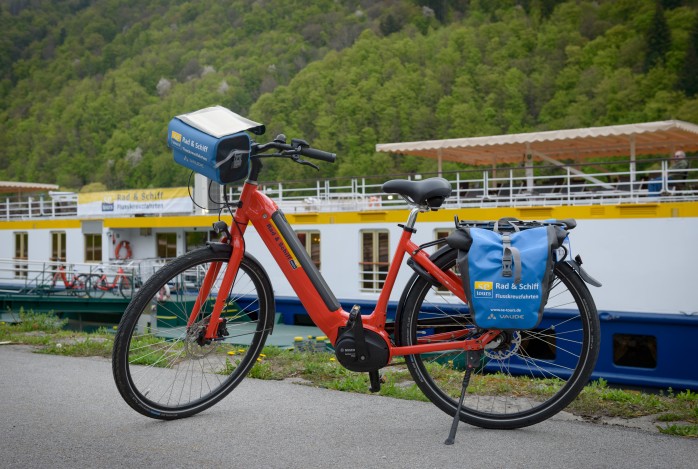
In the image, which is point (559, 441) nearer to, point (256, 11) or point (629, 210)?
point (629, 210)

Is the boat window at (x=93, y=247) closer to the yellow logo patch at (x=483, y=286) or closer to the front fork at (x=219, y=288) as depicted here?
the front fork at (x=219, y=288)

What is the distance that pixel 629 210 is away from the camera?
10.6 metres

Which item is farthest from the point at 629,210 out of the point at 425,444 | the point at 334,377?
the point at 425,444

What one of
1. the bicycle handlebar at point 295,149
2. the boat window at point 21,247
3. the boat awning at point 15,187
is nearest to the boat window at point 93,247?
the boat window at point 21,247

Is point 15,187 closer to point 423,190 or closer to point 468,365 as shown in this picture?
point 423,190

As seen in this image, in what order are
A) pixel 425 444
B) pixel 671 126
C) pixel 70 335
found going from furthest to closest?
1. pixel 671 126
2. pixel 70 335
3. pixel 425 444

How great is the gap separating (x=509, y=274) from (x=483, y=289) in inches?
4.5

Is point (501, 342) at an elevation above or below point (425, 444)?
above

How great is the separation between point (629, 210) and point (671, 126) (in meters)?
4.60

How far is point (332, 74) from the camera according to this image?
78.3 metres

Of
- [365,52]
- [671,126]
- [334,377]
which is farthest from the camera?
[365,52]

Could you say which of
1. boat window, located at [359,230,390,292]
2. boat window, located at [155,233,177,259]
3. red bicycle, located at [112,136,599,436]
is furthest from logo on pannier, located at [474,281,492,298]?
boat window, located at [155,233,177,259]

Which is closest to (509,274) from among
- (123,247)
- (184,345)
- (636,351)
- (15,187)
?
(184,345)

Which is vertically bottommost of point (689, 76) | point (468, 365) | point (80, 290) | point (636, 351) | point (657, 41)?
point (636, 351)
